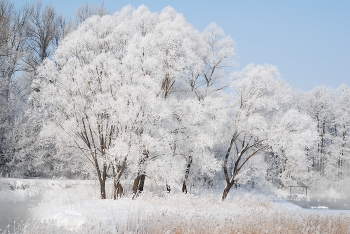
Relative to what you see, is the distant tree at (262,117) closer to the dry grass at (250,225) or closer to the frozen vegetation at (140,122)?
the frozen vegetation at (140,122)

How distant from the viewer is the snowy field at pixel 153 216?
7.13m

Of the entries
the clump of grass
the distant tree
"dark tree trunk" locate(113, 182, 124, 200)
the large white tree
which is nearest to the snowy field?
the clump of grass

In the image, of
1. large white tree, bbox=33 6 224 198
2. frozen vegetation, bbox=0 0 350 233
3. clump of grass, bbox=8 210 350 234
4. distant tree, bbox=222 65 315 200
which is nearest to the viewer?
clump of grass, bbox=8 210 350 234

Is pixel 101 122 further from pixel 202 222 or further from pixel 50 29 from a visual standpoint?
pixel 50 29

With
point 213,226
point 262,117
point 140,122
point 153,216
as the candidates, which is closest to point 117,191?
point 140,122

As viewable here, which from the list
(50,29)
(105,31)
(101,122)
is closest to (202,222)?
(101,122)

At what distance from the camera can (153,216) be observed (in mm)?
8062

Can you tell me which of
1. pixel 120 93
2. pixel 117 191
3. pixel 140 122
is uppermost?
pixel 120 93

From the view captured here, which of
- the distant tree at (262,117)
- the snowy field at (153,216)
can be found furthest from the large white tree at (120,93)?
the distant tree at (262,117)

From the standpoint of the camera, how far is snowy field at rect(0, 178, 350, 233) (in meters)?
7.13

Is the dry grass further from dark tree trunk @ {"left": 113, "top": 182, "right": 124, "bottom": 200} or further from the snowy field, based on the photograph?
dark tree trunk @ {"left": 113, "top": 182, "right": 124, "bottom": 200}

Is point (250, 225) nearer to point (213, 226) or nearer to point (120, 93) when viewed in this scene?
point (213, 226)

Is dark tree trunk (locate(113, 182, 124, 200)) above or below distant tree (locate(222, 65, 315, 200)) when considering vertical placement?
below

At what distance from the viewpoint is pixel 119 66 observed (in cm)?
1553
